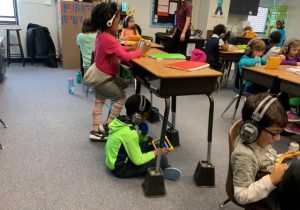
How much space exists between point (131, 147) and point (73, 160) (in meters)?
0.62

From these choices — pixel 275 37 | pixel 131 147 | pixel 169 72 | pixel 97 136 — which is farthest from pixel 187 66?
pixel 275 37

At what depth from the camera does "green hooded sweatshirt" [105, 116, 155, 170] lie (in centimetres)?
183

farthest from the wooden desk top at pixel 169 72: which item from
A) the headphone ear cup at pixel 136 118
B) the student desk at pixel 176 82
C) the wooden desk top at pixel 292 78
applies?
the wooden desk top at pixel 292 78

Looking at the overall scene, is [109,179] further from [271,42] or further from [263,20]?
[263,20]

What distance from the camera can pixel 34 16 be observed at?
5598 millimetres

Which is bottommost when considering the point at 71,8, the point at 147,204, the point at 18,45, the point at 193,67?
the point at 147,204

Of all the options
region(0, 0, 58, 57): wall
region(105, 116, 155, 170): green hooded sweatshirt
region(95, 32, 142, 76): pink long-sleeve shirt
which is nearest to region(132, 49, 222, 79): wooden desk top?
region(95, 32, 142, 76): pink long-sleeve shirt

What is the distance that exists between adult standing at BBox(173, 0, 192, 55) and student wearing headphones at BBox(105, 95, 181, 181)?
9.28ft

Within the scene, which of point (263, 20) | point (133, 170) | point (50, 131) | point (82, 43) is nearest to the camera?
point (133, 170)

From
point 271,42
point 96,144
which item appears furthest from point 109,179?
point 271,42

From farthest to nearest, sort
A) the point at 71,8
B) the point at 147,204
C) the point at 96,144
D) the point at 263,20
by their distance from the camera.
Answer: the point at 263,20 → the point at 71,8 → the point at 96,144 → the point at 147,204

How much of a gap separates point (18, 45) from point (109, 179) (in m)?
4.58

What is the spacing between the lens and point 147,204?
1.73m

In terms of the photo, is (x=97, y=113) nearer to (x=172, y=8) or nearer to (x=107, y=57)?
(x=107, y=57)
